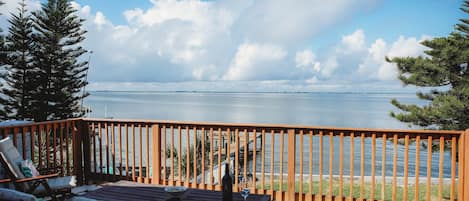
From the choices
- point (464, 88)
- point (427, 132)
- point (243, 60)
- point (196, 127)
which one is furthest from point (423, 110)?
point (243, 60)

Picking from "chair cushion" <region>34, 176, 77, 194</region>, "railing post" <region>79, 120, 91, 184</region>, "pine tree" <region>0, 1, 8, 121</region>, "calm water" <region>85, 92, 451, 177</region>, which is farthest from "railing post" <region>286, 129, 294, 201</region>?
"pine tree" <region>0, 1, 8, 121</region>

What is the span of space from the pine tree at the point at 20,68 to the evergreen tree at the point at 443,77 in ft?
40.4

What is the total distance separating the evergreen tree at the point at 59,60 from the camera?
1355 cm

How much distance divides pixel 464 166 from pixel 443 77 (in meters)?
6.37

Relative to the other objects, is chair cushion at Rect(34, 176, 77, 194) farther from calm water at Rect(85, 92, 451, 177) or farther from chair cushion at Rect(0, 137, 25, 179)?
calm water at Rect(85, 92, 451, 177)

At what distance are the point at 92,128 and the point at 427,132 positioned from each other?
3.86 meters

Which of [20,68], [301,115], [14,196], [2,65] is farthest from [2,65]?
[301,115]

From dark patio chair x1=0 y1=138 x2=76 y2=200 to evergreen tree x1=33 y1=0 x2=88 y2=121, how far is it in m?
11.8

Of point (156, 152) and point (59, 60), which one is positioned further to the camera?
point (59, 60)

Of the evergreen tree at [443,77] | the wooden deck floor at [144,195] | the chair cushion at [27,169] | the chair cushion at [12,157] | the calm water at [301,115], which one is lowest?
the calm water at [301,115]

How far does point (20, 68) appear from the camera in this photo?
13.4 m

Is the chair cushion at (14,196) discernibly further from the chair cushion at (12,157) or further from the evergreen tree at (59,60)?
the evergreen tree at (59,60)

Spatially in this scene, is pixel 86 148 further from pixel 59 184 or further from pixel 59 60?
pixel 59 60

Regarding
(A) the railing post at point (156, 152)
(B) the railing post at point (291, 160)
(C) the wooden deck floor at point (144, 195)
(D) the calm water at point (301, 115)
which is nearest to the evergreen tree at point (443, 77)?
(D) the calm water at point (301, 115)
